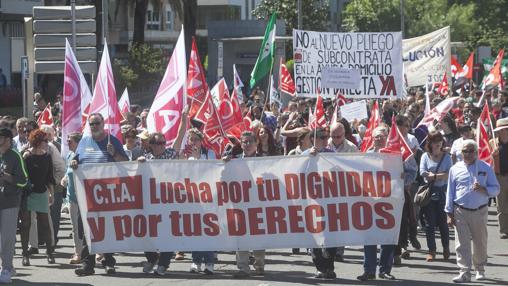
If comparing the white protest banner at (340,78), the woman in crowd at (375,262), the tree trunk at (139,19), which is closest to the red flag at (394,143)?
the woman in crowd at (375,262)

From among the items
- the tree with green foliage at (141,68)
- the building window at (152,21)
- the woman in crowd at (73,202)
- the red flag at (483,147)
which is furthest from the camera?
the building window at (152,21)

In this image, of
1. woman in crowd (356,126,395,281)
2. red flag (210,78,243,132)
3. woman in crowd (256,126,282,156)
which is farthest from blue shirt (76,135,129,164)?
red flag (210,78,243,132)

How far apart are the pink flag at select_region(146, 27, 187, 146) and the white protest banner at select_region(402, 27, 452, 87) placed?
14597 mm

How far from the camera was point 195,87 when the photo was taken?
53.8 feet

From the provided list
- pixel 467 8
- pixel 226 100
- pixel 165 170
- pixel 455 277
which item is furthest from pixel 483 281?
pixel 467 8

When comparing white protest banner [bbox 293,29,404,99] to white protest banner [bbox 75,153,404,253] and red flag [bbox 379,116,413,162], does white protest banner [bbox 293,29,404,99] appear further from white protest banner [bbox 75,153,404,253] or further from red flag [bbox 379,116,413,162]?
white protest banner [bbox 75,153,404,253]

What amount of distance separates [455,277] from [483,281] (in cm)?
29

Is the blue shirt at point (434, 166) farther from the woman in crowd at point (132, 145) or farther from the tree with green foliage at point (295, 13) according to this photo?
the tree with green foliage at point (295, 13)

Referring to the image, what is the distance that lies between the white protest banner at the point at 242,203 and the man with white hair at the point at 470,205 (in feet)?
2.04

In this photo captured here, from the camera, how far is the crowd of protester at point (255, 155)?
12.7 meters

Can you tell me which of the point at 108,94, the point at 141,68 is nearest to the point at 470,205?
the point at 108,94

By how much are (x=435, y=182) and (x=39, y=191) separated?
15.5 feet

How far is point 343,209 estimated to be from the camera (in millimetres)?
12805

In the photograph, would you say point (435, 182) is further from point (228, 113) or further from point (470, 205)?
point (228, 113)
